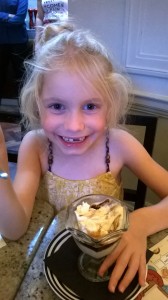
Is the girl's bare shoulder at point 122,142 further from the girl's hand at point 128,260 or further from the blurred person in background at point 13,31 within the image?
the blurred person in background at point 13,31

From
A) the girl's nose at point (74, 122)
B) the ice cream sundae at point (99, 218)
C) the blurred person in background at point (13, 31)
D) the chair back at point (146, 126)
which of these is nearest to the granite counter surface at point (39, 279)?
the ice cream sundae at point (99, 218)

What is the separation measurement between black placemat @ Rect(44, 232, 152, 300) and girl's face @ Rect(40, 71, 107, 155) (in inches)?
13.0

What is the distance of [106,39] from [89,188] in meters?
0.87

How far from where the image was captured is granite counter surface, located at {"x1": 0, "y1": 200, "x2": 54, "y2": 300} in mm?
559

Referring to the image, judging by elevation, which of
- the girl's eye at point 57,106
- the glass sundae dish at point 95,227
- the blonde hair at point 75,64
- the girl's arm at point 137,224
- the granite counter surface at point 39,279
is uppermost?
the blonde hair at point 75,64

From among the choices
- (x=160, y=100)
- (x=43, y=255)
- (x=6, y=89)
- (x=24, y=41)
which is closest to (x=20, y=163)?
(x=43, y=255)

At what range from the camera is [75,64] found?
81 cm

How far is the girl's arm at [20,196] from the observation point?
68cm

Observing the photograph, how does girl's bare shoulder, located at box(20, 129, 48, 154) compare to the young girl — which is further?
girl's bare shoulder, located at box(20, 129, 48, 154)

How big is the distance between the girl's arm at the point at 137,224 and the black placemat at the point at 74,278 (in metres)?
0.01

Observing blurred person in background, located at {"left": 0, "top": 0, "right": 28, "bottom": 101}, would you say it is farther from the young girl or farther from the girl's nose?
the girl's nose

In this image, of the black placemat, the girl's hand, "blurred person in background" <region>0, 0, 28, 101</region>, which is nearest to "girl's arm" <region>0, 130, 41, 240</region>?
the black placemat

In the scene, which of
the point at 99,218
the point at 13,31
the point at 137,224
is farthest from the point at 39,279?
the point at 13,31

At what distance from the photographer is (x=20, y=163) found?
3.19ft
